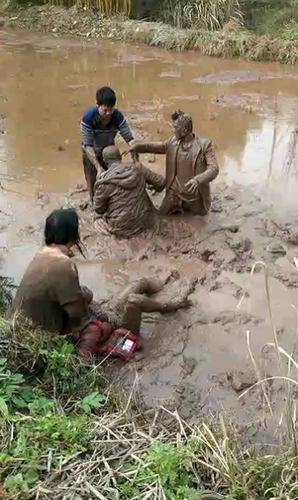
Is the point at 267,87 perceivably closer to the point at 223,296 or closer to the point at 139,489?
the point at 223,296

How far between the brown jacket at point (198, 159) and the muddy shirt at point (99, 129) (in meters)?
0.28

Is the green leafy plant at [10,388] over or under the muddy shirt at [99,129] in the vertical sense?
under

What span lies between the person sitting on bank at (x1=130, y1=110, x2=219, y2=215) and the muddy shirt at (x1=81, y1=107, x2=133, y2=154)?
0.27 meters

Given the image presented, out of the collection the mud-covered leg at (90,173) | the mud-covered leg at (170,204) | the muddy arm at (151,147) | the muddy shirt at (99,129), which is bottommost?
the mud-covered leg at (170,204)

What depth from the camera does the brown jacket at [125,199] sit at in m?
5.11

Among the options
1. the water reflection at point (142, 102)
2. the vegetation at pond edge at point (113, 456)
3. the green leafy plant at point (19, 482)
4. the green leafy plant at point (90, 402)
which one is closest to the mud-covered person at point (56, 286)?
the vegetation at pond edge at point (113, 456)

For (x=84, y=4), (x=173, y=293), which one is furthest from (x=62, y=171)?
(x=84, y=4)

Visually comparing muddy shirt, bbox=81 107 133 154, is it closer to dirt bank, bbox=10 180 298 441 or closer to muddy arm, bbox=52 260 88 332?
dirt bank, bbox=10 180 298 441

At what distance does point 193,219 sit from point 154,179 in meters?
0.58

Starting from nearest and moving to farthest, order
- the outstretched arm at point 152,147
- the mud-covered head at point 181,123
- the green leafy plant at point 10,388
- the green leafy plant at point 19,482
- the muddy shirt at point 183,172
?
the green leafy plant at point 19,482, the green leafy plant at point 10,388, the mud-covered head at point 181,123, the muddy shirt at point 183,172, the outstretched arm at point 152,147

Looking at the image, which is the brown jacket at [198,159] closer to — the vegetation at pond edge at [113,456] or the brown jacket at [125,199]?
the brown jacket at [125,199]

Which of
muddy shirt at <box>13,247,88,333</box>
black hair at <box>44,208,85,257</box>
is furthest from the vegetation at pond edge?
black hair at <box>44,208,85,257</box>

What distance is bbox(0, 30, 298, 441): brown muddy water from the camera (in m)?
3.74

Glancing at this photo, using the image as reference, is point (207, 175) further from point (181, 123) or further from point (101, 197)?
point (101, 197)
